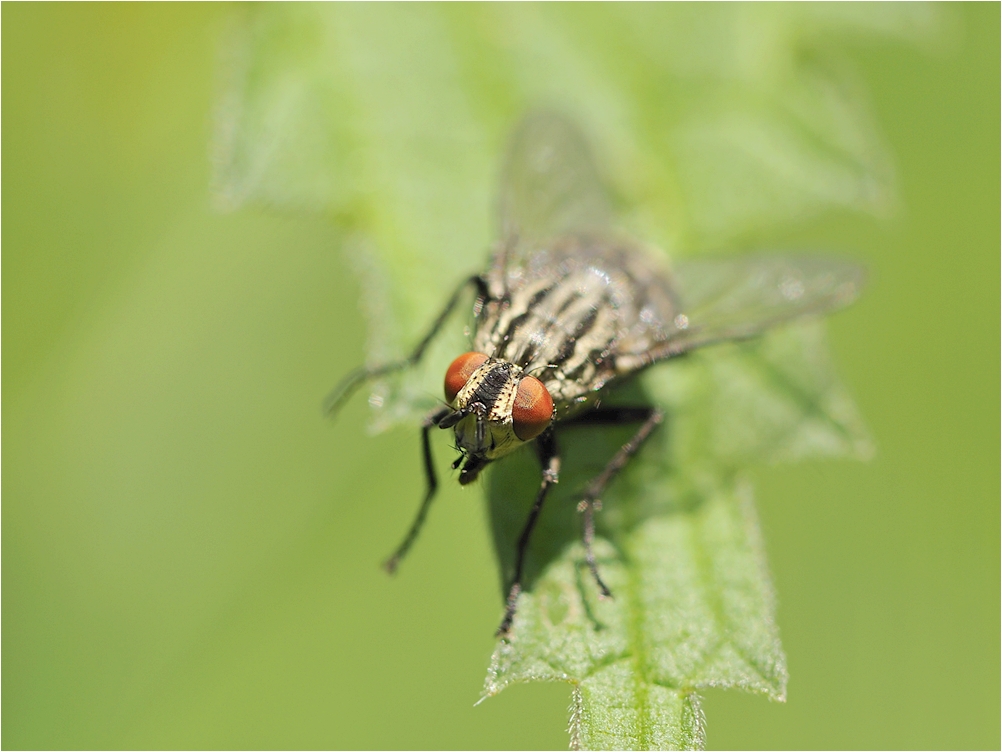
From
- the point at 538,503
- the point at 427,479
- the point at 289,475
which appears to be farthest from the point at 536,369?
the point at 289,475

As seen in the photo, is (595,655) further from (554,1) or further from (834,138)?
(554,1)

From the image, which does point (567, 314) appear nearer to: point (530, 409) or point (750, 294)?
point (530, 409)

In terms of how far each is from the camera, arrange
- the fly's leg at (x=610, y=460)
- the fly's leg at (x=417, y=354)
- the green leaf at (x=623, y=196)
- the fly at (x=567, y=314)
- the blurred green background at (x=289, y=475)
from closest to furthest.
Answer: the fly at (x=567, y=314), the green leaf at (x=623, y=196), the fly's leg at (x=610, y=460), the fly's leg at (x=417, y=354), the blurred green background at (x=289, y=475)

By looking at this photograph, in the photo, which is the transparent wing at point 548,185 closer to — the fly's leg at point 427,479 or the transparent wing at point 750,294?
the transparent wing at point 750,294

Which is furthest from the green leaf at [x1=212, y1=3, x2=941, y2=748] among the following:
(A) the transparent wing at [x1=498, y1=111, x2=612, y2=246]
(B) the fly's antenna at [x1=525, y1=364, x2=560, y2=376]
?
(B) the fly's antenna at [x1=525, y1=364, x2=560, y2=376]

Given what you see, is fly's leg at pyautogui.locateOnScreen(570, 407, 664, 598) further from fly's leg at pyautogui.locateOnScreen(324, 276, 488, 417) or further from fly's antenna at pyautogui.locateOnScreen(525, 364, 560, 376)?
fly's leg at pyautogui.locateOnScreen(324, 276, 488, 417)

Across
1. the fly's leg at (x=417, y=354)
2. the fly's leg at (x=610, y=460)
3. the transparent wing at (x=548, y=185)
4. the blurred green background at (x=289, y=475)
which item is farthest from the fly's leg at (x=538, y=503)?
the transparent wing at (x=548, y=185)

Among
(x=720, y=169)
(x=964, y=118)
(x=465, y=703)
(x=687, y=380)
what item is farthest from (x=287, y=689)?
(x=964, y=118)
